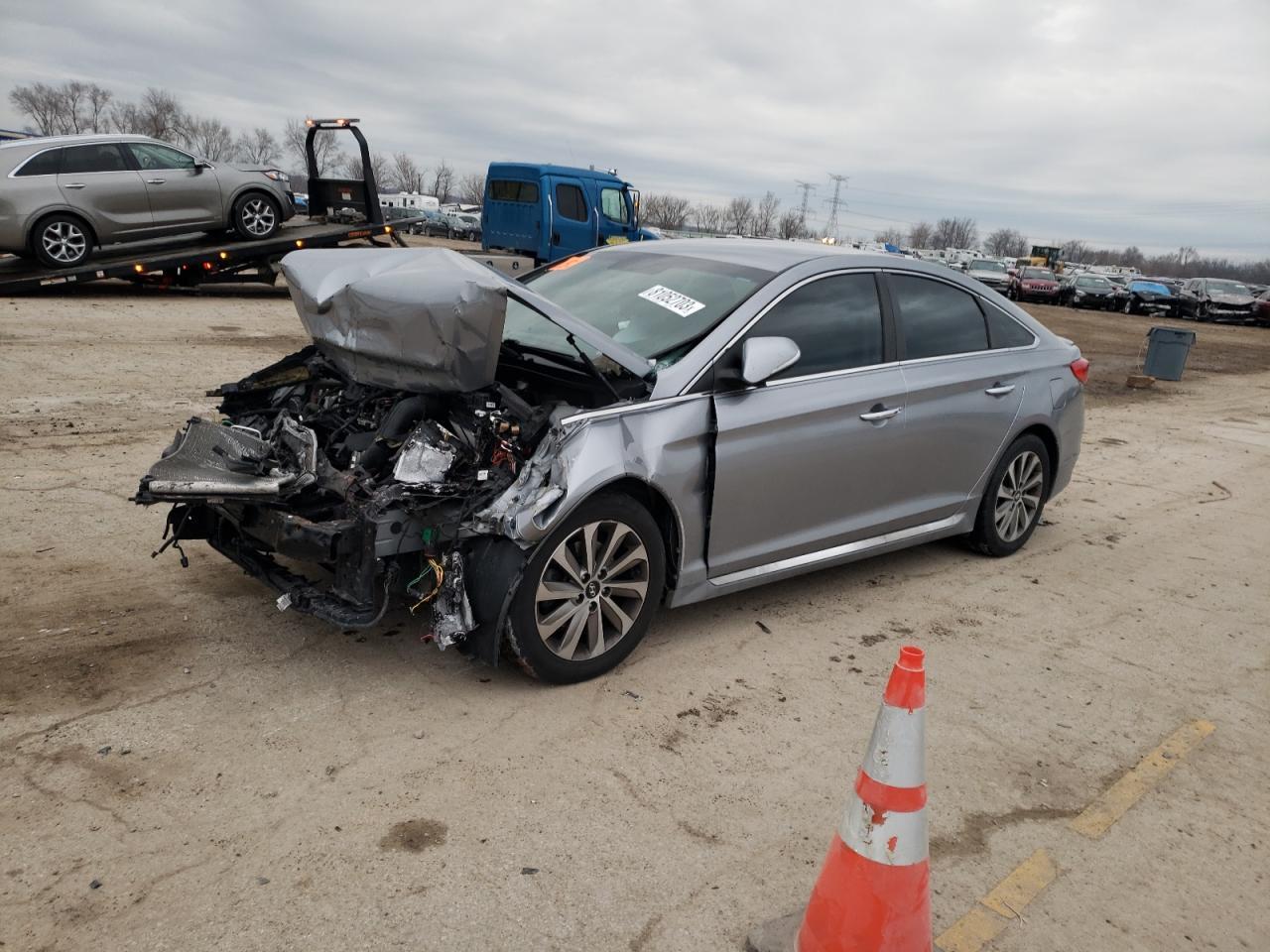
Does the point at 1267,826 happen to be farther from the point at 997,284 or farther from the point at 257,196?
the point at 997,284

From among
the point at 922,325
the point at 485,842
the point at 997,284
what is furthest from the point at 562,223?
the point at 997,284

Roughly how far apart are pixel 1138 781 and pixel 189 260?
45.5 feet

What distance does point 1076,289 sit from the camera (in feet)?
117

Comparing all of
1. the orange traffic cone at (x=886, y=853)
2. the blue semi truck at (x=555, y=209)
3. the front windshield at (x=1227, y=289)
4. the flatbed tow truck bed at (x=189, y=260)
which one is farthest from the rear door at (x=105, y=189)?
the front windshield at (x=1227, y=289)

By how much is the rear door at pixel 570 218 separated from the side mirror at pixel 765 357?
13.4 meters

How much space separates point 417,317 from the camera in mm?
3662

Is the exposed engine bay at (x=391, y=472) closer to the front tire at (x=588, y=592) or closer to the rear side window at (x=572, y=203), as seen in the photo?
the front tire at (x=588, y=592)

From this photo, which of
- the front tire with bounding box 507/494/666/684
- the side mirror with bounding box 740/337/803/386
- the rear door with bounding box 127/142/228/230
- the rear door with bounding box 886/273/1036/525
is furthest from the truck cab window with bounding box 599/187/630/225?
the front tire with bounding box 507/494/666/684

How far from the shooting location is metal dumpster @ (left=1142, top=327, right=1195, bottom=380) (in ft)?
49.9

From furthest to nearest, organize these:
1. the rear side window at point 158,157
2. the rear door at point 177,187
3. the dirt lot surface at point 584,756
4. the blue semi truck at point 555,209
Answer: the blue semi truck at point 555,209, the rear door at point 177,187, the rear side window at point 158,157, the dirt lot surface at point 584,756

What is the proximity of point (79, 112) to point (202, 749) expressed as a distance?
97470mm

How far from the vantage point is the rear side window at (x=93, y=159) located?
12.7 m

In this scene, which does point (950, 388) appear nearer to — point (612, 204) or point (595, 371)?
point (595, 371)

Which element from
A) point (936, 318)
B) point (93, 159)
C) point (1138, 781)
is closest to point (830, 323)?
point (936, 318)
